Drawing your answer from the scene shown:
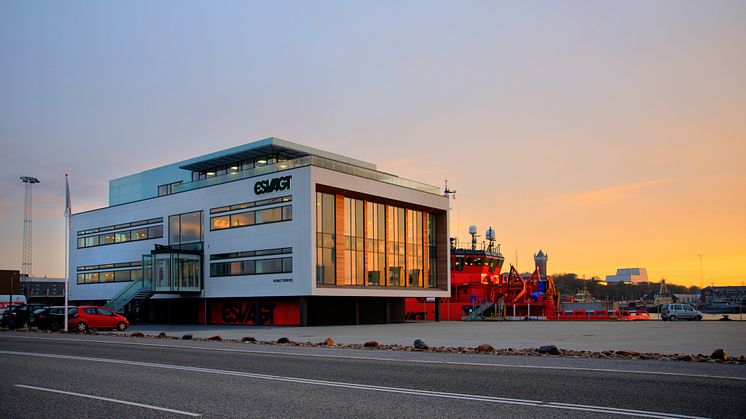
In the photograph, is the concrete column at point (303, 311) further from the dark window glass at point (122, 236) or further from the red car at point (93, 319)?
the dark window glass at point (122, 236)

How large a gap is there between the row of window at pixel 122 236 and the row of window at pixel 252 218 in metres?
8.06

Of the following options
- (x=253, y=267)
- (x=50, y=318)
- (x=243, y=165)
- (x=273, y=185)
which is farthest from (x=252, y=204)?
(x=50, y=318)

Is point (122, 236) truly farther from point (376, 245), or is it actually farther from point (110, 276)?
point (376, 245)

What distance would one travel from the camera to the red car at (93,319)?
38.2 m

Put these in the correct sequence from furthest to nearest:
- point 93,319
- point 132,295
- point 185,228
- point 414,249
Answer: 1. point 414,249
2. point 185,228
3. point 132,295
4. point 93,319

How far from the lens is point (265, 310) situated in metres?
49.7

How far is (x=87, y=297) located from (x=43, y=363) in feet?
168

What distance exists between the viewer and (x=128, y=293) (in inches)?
2131

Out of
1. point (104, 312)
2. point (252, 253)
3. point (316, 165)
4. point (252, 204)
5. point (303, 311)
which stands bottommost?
point (303, 311)

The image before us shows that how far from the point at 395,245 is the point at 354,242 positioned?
538 centimetres

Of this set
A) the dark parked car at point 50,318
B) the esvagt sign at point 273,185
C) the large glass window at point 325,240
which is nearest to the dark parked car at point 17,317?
the dark parked car at point 50,318

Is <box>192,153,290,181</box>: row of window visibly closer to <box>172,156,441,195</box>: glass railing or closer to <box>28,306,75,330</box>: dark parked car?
<box>172,156,441,195</box>: glass railing

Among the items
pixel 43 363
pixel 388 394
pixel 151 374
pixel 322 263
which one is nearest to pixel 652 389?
pixel 388 394

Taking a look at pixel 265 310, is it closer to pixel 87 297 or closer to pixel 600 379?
pixel 87 297
